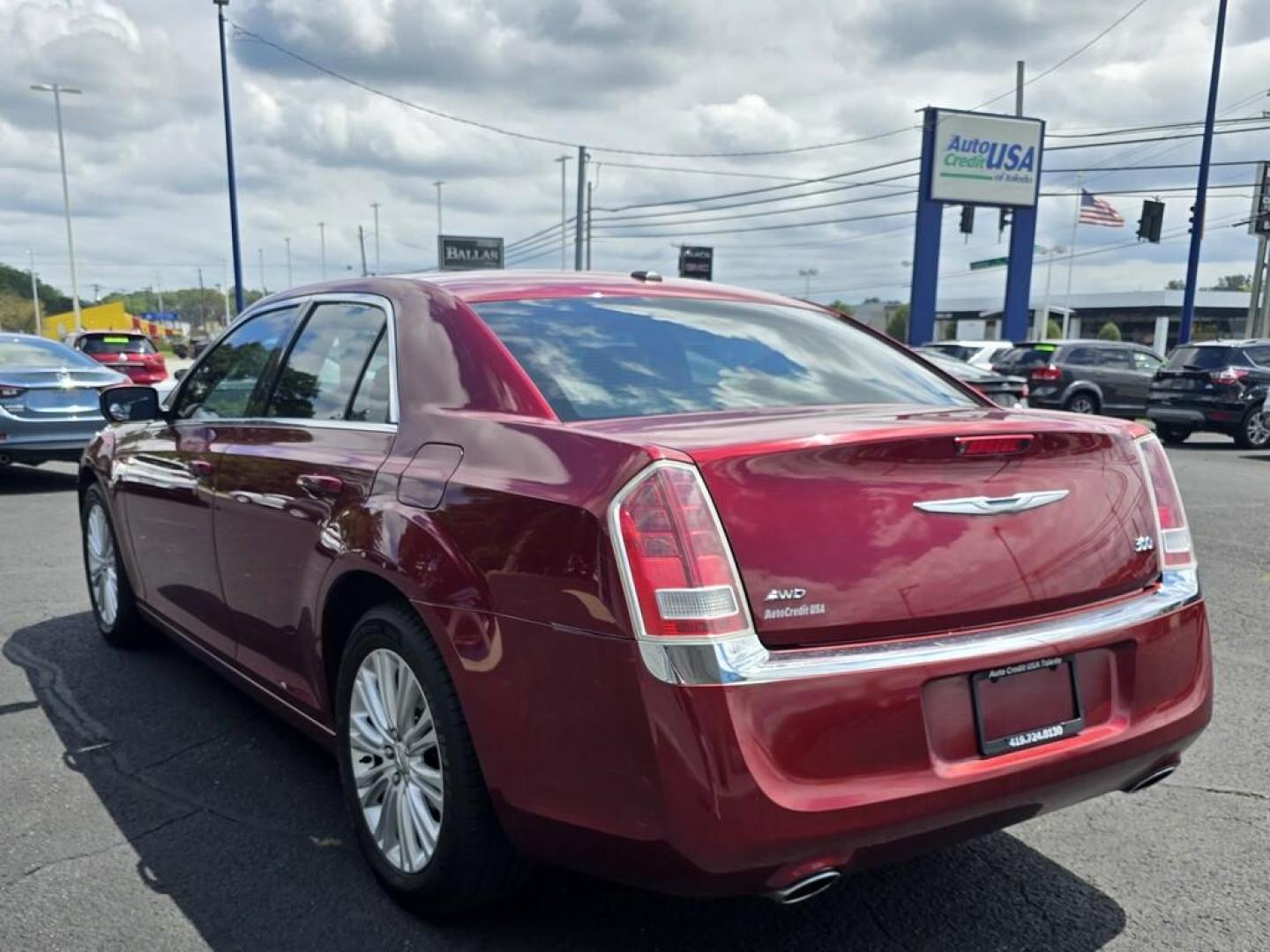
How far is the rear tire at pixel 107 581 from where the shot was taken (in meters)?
4.76

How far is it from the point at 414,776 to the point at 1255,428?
15470mm

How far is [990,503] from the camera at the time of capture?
2301mm

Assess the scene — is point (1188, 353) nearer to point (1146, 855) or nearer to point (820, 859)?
point (1146, 855)

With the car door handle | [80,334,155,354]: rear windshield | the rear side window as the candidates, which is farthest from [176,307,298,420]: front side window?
[80,334,155,354]: rear windshield

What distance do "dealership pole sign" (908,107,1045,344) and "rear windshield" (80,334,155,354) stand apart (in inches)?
739

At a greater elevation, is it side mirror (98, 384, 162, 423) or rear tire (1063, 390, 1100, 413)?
side mirror (98, 384, 162, 423)

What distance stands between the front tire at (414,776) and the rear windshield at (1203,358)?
51.1 ft

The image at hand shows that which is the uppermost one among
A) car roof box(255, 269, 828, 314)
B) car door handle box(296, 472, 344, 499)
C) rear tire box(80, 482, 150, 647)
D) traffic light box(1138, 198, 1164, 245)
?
traffic light box(1138, 198, 1164, 245)

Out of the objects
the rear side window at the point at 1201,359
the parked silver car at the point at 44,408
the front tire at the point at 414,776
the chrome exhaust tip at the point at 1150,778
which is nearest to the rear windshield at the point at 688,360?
the front tire at the point at 414,776

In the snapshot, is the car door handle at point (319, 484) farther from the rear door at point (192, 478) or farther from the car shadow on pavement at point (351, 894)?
the car shadow on pavement at point (351, 894)

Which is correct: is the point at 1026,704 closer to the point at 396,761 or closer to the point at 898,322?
the point at 396,761

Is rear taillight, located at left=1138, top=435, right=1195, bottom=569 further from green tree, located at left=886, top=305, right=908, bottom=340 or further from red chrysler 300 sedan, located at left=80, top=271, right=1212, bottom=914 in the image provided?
green tree, located at left=886, top=305, right=908, bottom=340

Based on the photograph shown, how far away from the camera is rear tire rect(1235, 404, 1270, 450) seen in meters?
14.8

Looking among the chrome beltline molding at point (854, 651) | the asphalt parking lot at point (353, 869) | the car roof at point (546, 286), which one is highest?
the car roof at point (546, 286)
